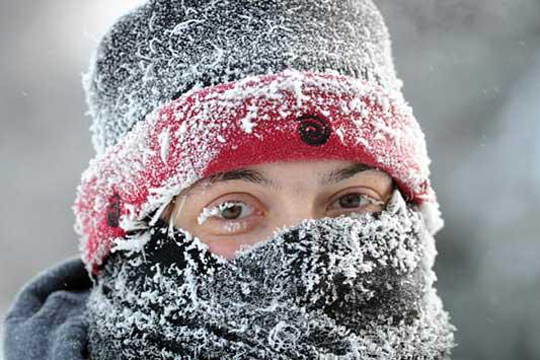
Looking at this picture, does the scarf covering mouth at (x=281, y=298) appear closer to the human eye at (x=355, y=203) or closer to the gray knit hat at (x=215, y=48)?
the human eye at (x=355, y=203)

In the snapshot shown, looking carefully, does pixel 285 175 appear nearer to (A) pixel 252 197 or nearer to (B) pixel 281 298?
(A) pixel 252 197

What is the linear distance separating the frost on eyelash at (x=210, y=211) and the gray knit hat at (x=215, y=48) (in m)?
0.31

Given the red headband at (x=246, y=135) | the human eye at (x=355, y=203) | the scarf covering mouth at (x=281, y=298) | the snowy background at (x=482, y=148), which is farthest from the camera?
the snowy background at (x=482, y=148)

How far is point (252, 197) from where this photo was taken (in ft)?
5.81

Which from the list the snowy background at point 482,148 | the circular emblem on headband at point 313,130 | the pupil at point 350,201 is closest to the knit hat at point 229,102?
the circular emblem on headband at point 313,130

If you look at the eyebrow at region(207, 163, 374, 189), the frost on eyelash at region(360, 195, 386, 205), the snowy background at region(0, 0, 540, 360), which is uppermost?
the snowy background at region(0, 0, 540, 360)

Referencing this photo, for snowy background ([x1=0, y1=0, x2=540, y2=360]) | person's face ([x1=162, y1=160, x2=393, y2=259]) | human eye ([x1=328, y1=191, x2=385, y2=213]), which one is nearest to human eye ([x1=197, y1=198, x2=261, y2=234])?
person's face ([x1=162, y1=160, x2=393, y2=259])

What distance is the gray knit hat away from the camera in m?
1.80

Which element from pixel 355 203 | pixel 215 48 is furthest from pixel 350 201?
pixel 215 48

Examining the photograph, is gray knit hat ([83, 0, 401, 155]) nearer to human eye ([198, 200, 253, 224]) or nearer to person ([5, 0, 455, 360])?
person ([5, 0, 455, 360])

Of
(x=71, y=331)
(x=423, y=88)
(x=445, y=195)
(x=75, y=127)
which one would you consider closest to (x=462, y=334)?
(x=445, y=195)

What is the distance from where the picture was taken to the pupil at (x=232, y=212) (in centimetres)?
179

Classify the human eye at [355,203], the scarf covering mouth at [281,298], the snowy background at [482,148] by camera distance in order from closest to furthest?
the scarf covering mouth at [281,298] → the human eye at [355,203] → the snowy background at [482,148]

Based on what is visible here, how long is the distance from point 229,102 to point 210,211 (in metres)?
0.29
